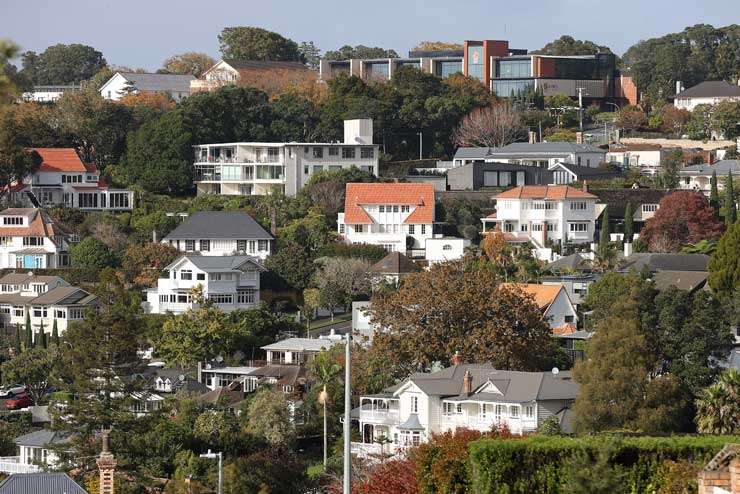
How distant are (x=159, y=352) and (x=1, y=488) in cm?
2220

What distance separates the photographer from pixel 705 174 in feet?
265

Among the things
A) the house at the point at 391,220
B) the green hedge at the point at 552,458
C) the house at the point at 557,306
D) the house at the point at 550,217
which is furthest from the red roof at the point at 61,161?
the green hedge at the point at 552,458

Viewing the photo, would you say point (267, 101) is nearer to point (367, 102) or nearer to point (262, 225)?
point (367, 102)

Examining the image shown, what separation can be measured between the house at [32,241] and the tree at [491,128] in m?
24.5

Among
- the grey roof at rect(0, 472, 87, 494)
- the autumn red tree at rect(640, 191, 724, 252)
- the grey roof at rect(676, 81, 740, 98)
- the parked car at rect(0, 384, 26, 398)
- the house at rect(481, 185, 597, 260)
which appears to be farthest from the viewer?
Result: the grey roof at rect(676, 81, 740, 98)

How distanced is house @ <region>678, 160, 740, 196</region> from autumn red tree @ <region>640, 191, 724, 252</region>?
9555 millimetres

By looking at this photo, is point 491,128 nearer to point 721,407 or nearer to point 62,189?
point 62,189

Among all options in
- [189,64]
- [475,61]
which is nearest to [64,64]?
[189,64]

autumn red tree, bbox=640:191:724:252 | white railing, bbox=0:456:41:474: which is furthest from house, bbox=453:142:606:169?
white railing, bbox=0:456:41:474

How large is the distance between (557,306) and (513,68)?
1890 inches

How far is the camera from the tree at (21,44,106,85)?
5037 inches

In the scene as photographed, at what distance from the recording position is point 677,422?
40094 millimetres

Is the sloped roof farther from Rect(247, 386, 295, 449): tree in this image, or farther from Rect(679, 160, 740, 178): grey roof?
Rect(679, 160, 740, 178): grey roof

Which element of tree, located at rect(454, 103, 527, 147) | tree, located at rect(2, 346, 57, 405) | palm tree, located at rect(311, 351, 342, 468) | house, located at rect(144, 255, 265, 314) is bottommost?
tree, located at rect(2, 346, 57, 405)
